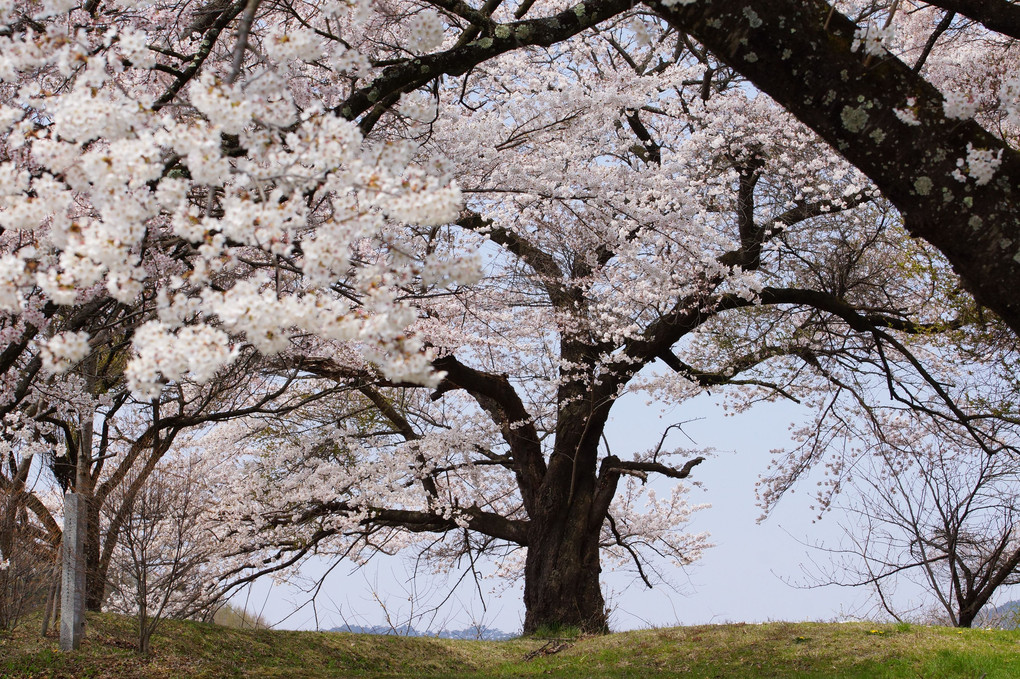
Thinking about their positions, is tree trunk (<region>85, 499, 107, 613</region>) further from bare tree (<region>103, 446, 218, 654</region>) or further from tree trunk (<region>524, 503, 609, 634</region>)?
tree trunk (<region>524, 503, 609, 634</region>)

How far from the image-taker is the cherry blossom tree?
2811mm

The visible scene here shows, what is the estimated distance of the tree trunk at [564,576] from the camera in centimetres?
945

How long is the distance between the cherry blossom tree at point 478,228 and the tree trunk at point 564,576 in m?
0.04

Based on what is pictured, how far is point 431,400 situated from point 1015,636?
6877mm

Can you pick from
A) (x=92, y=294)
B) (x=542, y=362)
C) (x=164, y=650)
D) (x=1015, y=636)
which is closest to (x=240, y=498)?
(x=164, y=650)

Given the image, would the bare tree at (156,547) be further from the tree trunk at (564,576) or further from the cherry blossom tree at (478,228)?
the tree trunk at (564,576)

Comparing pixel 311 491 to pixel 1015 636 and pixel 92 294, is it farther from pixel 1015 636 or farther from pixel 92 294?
pixel 1015 636

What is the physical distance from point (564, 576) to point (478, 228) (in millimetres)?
4704

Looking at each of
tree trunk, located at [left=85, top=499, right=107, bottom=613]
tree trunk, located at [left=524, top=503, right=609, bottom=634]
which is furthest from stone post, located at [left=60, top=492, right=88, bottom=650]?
tree trunk, located at [left=524, top=503, right=609, bottom=634]

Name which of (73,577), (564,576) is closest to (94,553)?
(73,577)

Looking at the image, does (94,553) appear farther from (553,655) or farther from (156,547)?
(553,655)

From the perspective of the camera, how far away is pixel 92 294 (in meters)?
4.75

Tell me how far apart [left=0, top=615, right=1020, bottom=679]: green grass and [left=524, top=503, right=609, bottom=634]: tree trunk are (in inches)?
17.0

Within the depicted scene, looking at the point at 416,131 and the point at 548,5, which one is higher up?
the point at 548,5
